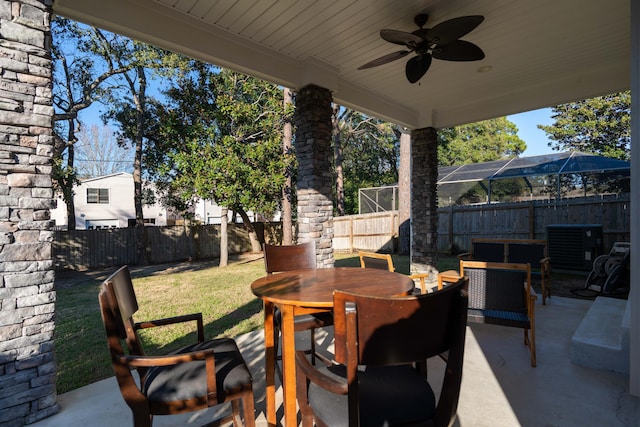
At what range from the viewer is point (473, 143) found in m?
19.9

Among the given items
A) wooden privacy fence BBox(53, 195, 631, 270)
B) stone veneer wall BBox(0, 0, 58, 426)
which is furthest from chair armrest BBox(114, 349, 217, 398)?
wooden privacy fence BBox(53, 195, 631, 270)

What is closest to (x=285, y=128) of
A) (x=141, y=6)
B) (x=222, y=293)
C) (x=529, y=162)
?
(x=222, y=293)

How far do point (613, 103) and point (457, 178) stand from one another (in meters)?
8.24

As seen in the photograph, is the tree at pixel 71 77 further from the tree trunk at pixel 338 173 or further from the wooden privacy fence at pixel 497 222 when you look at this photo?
the wooden privacy fence at pixel 497 222

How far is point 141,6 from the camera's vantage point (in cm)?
307

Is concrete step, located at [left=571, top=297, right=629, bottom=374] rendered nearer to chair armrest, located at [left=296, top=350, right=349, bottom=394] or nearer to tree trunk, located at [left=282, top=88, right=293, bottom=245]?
chair armrest, located at [left=296, top=350, right=349, bottom=394]

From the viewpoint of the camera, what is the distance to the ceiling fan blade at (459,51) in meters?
3.07

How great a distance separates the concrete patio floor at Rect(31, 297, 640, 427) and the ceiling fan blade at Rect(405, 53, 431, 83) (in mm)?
Result: 2832

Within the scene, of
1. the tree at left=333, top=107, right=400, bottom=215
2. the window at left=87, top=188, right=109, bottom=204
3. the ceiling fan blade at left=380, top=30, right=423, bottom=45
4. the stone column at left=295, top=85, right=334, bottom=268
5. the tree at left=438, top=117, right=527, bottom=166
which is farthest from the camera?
the tree at left=438, top=117, right=527, bottom=166

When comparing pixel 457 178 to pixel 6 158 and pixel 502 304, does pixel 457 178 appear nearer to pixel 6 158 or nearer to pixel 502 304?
pixel 502 304

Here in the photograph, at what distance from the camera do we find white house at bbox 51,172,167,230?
1691cm

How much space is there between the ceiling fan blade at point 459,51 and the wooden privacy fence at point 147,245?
32.5 feet

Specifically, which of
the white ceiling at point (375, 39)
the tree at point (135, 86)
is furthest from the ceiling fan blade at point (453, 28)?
the tree at point (135, 86)

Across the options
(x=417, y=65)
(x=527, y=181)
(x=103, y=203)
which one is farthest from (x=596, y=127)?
(x=103, y=203)
